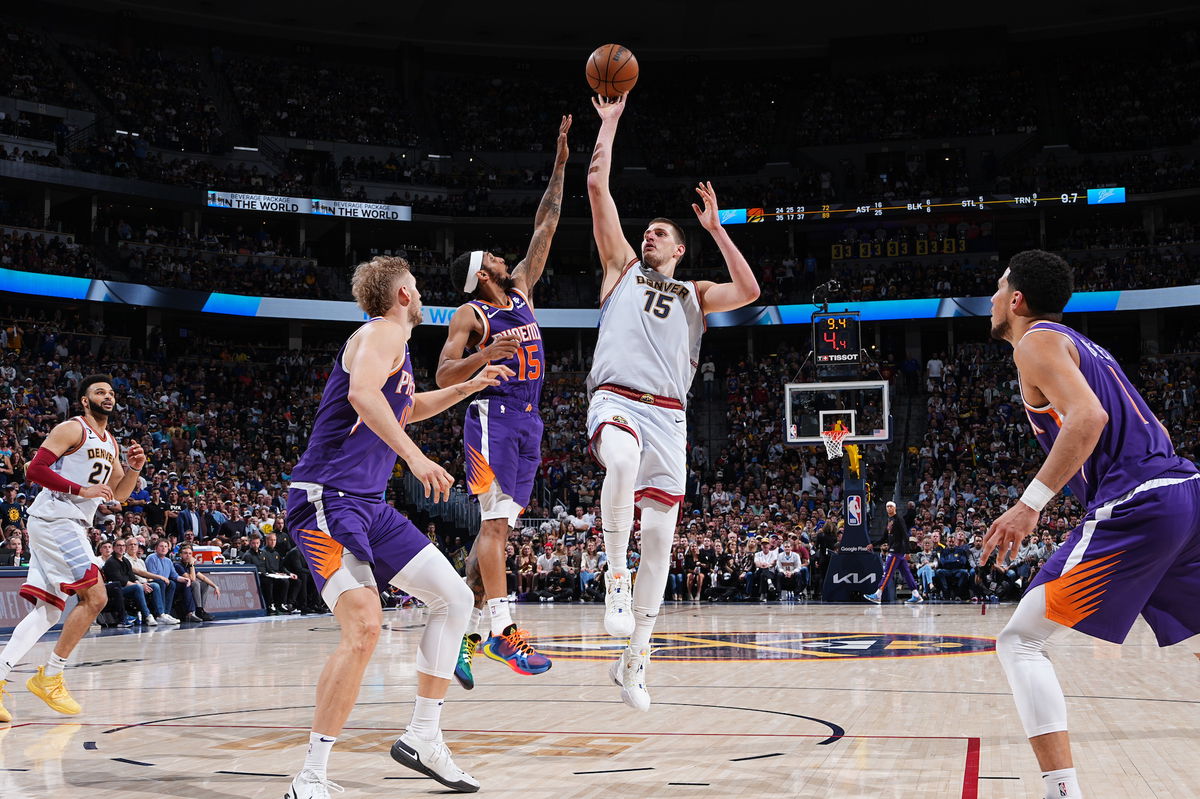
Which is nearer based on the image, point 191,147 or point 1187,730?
point 1187,730

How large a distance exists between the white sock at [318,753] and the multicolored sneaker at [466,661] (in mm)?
1593

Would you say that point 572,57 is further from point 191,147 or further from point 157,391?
point 157,391

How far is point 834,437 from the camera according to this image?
73.9 ft

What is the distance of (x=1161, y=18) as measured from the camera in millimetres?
40969

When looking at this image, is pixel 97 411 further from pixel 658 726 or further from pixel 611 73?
pixel 658 726

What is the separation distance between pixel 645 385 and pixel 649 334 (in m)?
0.30

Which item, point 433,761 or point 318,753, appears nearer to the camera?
point 318,753

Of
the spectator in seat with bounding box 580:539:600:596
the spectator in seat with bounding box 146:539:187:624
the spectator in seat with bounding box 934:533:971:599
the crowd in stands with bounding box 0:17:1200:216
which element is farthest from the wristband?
the crowd in stands with bounding box 0:17:1200:216

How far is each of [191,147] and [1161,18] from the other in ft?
112

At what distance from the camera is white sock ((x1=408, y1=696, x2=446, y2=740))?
500cm

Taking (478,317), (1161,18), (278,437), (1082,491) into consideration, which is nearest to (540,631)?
(478,317)

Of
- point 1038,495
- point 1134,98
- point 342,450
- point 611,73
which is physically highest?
point 1134,98

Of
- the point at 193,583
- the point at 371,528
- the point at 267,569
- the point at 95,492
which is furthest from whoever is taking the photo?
the point at 267,569

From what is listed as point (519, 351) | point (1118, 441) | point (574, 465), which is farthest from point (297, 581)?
point (1118, 441)
